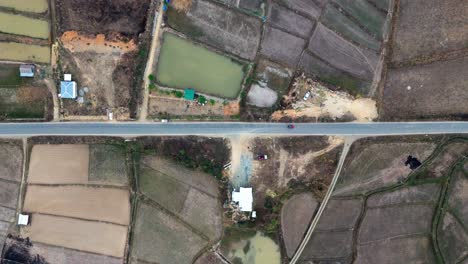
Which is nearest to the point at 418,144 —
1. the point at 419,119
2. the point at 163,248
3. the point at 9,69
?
the point at 419,119

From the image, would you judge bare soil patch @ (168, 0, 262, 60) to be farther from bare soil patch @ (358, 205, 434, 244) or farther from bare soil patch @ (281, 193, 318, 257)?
bare soil patch @ (358, 205, 434, 244)

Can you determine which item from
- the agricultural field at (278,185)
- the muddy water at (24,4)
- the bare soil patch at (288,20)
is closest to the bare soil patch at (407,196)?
the agricultural field at (278,185)

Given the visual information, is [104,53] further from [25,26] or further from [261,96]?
[261,96]

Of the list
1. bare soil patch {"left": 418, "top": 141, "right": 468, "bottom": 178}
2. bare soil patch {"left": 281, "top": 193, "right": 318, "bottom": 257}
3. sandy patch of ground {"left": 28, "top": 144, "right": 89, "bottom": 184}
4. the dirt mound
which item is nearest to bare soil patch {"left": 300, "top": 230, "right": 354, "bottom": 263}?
bare soil patch {"left": 281, "top": 193, "right": 318, "bottom": 257}

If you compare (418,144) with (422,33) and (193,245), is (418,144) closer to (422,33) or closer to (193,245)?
(422,33)

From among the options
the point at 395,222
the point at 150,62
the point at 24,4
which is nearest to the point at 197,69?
the point at 150,62
